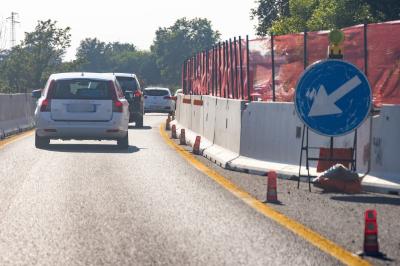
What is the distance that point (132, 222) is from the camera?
→ 1061cm

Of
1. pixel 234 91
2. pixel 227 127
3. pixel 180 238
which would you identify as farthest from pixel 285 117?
pixel 234 91

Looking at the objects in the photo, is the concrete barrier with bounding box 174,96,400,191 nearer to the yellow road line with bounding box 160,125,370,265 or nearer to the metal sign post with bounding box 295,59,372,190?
the metal sign post with bounding box 295,59,372,190

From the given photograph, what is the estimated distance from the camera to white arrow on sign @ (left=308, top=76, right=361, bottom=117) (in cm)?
1396

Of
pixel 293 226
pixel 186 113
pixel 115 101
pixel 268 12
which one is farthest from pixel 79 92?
pixel 268 12

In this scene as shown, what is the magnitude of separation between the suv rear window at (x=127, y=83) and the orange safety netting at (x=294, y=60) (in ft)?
24.9

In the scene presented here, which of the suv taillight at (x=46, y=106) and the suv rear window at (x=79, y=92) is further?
the suv rear window at (x=79, y=92)

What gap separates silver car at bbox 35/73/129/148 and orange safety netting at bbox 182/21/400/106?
2.66 m

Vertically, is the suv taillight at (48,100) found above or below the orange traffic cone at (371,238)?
above

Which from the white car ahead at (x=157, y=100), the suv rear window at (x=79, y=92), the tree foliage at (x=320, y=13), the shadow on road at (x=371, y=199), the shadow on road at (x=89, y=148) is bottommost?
the white car ahead at (x=157, y=100)

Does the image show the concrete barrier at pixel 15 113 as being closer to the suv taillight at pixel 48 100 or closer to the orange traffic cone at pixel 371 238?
the suv taillight at pixel 48 100

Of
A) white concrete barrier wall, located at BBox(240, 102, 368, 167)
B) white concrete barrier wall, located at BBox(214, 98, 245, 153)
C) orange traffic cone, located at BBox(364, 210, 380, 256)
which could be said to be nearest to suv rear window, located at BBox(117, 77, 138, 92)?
white concrete barrier wall, located at BBox(214, 98, 245, 153)

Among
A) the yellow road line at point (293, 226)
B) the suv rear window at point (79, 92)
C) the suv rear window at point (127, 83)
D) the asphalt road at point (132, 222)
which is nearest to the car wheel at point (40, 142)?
the suv rear window at point (79, 92)

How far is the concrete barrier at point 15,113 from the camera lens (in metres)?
30.9

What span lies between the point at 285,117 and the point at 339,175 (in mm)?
2893
